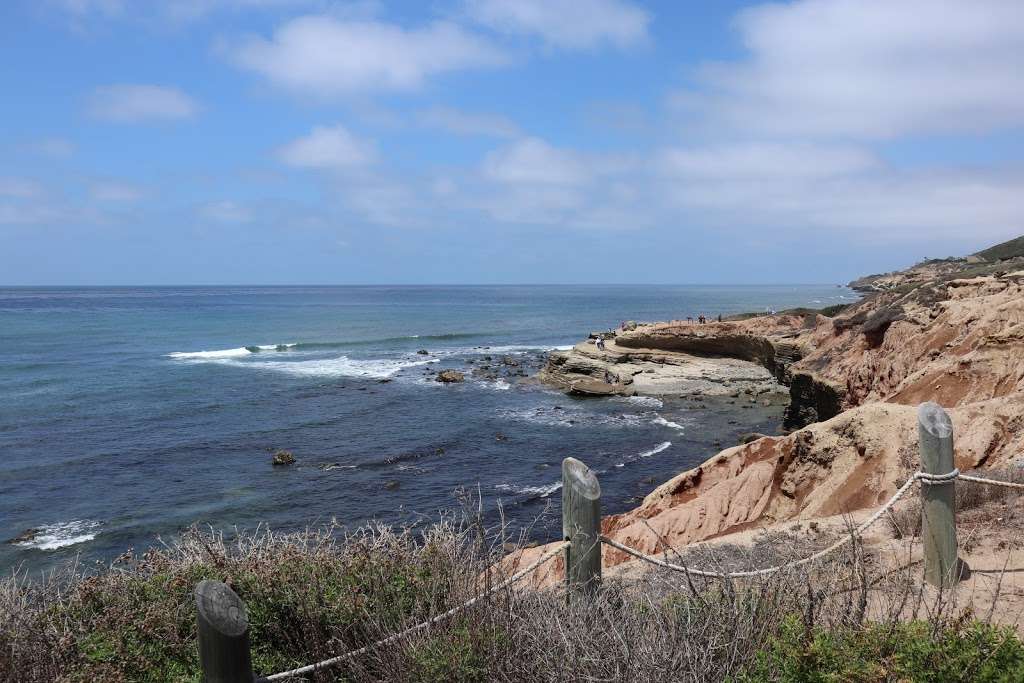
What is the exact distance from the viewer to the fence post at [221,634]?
10.3 feet

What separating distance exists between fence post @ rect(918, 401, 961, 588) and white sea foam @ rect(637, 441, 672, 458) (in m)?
17.5

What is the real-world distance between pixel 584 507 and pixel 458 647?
127 centimetres

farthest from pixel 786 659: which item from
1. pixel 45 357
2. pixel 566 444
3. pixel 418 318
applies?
pixel 418 318

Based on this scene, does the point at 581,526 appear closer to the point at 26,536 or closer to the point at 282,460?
the point at 26,536

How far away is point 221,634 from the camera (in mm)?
3145

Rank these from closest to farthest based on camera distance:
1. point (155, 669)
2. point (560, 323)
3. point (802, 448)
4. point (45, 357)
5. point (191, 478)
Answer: point (155, 669)
point (802, 448)
point (191, 478)
point (45, 357)
point (560, 323)

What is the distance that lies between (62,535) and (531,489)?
36.5 ft

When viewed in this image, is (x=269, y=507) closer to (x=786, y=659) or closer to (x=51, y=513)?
(x=51, y=513)

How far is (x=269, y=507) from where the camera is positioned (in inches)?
704

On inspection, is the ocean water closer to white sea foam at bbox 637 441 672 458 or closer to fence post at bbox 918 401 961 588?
white sea foam at bbox 637 441 672 458

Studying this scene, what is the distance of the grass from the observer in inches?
135

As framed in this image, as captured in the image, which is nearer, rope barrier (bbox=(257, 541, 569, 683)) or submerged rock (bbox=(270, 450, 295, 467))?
rope barrier (bbox=(257, 541, 569, 683))

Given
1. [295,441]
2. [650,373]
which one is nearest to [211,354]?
[295,441]

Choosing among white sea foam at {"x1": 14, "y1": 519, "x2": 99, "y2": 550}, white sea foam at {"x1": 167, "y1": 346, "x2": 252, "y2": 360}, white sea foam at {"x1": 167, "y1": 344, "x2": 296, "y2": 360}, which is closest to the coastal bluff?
white sea foam at {"x1": 14, "y1": 519, "x2": 99, "y2": 550}
